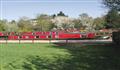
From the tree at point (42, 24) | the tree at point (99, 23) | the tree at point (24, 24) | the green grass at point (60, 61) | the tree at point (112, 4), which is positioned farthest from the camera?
the tree at point (42, 24)

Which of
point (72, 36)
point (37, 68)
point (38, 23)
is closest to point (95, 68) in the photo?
point (37, 68)

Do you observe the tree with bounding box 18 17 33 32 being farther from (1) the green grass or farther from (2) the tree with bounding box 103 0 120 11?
(1) the green grass

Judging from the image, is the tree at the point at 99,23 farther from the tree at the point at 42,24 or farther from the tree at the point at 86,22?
the tree at the point at 42,24

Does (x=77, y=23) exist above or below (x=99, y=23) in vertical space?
above

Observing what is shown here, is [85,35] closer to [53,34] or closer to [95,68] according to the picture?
[53,34]

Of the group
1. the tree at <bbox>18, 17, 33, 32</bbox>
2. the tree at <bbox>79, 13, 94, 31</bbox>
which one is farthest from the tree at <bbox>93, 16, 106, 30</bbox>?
the tree at <bbox>18, 17, 33, 32</bbox>

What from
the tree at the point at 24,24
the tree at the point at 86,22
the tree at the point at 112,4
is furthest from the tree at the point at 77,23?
the tree at the point at 112,4

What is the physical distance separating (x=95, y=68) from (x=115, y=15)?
2620 centimetres

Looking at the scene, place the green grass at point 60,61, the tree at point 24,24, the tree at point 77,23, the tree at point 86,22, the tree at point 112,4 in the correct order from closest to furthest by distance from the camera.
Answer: the green grass at point 60,61, the tree at point 112,4, the tree at point 24,24, the tree at point 86,22, the tree at point 77,23

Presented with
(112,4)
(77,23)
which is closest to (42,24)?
(77,23)

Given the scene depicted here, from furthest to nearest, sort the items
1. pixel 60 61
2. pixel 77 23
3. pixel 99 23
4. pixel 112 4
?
pixel 77 23 → pixel 99 23 → pixel 112 4 → pixel 60 61

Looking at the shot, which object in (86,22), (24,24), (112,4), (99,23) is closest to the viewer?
(112,4)

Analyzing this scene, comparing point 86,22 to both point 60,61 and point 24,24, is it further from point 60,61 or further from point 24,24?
point 60,61

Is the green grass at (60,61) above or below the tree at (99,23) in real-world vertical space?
below
